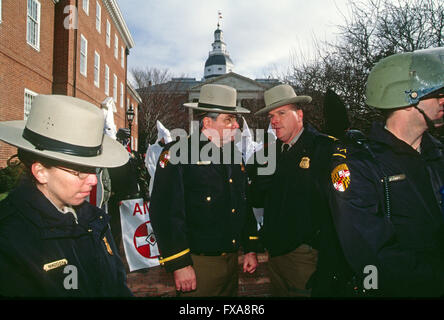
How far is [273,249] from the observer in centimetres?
294

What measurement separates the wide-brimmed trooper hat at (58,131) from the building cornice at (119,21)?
25.6 meters

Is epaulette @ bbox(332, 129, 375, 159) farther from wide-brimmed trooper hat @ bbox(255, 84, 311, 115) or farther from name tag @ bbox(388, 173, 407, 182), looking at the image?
wide-brimmed trooper hat @ bbox(255, 84, 311, 115)

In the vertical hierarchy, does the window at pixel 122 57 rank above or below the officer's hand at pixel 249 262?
above

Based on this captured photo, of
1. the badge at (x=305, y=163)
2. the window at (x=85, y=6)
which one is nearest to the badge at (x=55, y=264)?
the badge at (x=305, y=163)

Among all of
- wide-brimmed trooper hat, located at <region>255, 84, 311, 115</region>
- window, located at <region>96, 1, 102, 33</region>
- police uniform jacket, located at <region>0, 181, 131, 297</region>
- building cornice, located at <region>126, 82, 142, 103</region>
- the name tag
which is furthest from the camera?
building cornice, located at <region>126, 82, 142, 103</region>

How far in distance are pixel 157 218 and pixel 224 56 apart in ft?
413

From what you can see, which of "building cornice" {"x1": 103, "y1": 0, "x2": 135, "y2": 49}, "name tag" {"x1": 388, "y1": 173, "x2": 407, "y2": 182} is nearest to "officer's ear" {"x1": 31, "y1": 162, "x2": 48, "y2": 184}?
"name tag" {"x1": 388, "y1": 173, "x2": 407, "y2": 182}

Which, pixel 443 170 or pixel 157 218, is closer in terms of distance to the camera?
pixel 443 170

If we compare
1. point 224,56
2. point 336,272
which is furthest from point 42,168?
→ point 224,56

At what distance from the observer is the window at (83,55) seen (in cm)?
1838

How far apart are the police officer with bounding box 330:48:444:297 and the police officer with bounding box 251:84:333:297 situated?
84cm

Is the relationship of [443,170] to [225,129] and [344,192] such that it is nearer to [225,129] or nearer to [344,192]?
[344,192]

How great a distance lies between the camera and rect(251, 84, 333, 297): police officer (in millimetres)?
2773

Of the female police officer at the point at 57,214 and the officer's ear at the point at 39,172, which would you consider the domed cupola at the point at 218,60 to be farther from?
the officer's ear at the point at 39,172
